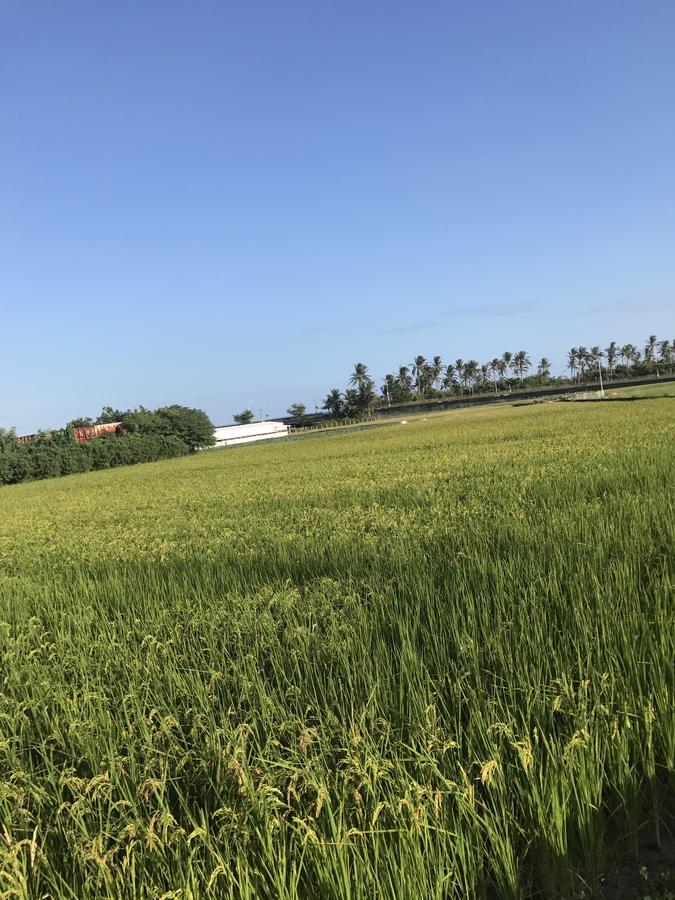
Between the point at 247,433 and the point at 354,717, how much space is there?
96440mm

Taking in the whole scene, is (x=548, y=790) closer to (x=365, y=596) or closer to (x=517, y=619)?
(x=517, y=619)

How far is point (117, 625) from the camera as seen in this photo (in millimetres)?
4305

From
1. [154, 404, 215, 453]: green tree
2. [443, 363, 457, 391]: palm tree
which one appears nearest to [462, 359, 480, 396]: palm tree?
[443, 363, 457, 391]: palm tree

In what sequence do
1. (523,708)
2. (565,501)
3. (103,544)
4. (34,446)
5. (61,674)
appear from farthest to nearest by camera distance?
(34,446) < (103,544) < (565,501) < (61,674) < (523,708)

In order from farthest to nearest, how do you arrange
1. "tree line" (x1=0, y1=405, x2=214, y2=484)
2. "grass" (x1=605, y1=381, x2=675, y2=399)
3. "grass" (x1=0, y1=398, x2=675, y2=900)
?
"grass" (x1=605, y1=381, x2=675, y2=399)
"tree line" (x1=0, y1=405, x2=214, y2=484)
"grass" (x1=0, y1=398, x2=675, y2=900)

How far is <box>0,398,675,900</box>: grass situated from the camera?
1.66 metres

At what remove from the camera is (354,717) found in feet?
7.54

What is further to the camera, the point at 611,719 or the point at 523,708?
the point at 523,708

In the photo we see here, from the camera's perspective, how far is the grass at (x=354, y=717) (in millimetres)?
1660

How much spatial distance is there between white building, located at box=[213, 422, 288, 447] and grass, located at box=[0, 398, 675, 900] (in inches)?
3430

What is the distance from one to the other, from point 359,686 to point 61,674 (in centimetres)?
196

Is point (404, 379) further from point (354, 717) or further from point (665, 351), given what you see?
point (354, 717)

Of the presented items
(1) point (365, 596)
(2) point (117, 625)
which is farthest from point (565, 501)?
(2) point (117, 625)

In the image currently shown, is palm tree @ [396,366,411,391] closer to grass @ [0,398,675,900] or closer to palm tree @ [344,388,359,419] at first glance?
palm tree @ [344,388,359,419]
